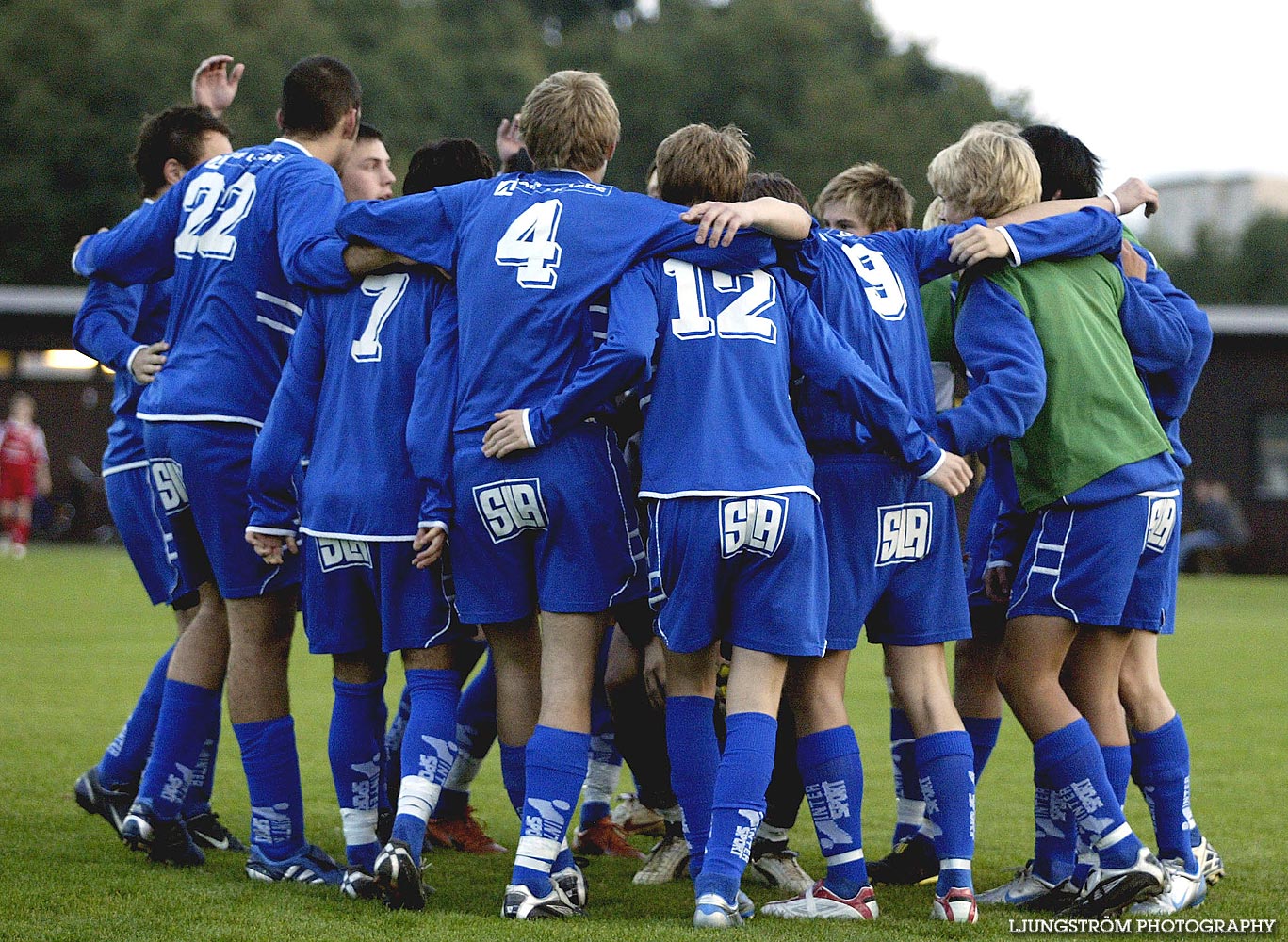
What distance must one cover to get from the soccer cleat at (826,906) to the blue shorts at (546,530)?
955 millimetres

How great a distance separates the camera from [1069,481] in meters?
4.41

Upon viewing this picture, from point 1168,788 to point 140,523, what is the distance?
140 inches

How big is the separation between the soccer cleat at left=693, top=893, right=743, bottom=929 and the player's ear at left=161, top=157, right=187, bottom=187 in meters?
3.38

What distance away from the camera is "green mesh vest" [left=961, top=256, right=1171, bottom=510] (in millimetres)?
4430

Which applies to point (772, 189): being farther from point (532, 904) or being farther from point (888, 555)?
point (532, 904)

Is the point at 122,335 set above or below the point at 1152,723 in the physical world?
above

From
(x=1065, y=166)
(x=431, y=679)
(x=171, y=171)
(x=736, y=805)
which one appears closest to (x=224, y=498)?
(x=431, y=679)

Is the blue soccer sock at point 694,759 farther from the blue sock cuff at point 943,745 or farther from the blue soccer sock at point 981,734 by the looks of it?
the blue soccer sock at point 981,734

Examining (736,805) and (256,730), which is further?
(256,730)

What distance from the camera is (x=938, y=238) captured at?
4.48 metres

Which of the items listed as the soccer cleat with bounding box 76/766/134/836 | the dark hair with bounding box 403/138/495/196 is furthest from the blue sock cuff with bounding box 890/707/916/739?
the soccer cleat with bounding box 76/766/134/836

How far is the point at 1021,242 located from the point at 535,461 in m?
1.57

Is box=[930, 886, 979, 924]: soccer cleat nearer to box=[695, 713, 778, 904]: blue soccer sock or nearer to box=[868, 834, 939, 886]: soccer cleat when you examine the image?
box=[695, 713, 778, 904]: blue soccer sock

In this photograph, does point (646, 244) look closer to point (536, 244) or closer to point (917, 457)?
point (536, 244)
